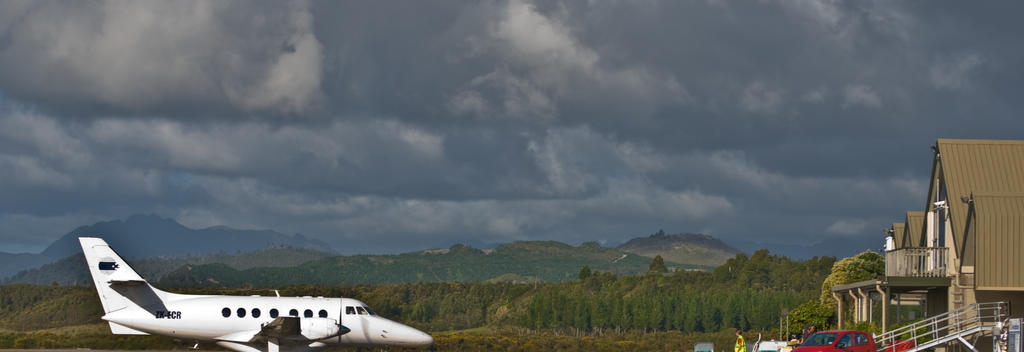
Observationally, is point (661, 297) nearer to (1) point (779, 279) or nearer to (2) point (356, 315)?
(1) point (779, 279)

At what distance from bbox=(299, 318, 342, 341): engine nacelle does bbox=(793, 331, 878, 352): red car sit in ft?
52.4

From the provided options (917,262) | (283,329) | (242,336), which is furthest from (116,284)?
(917,262)

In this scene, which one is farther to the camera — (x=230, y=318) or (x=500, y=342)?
(x=500, y=342)

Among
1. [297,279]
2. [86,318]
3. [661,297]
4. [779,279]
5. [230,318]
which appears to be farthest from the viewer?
[297,279]

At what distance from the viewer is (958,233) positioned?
35.9 meters

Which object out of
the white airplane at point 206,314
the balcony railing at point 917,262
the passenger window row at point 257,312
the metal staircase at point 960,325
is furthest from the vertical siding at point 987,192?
the passenger window row at point 257,312

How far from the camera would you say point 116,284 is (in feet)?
127

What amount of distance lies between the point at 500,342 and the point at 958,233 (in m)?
50.6

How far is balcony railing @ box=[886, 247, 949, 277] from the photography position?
37.7 m

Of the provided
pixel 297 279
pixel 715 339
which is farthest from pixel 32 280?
pixel 715 339

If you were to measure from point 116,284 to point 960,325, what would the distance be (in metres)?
27.4

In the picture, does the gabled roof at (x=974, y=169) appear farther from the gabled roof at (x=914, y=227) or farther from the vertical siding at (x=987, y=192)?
the gabled roof at (x=914, y=227)

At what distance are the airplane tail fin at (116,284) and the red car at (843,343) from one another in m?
21.7

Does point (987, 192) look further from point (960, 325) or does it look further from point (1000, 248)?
point (960, 325)
